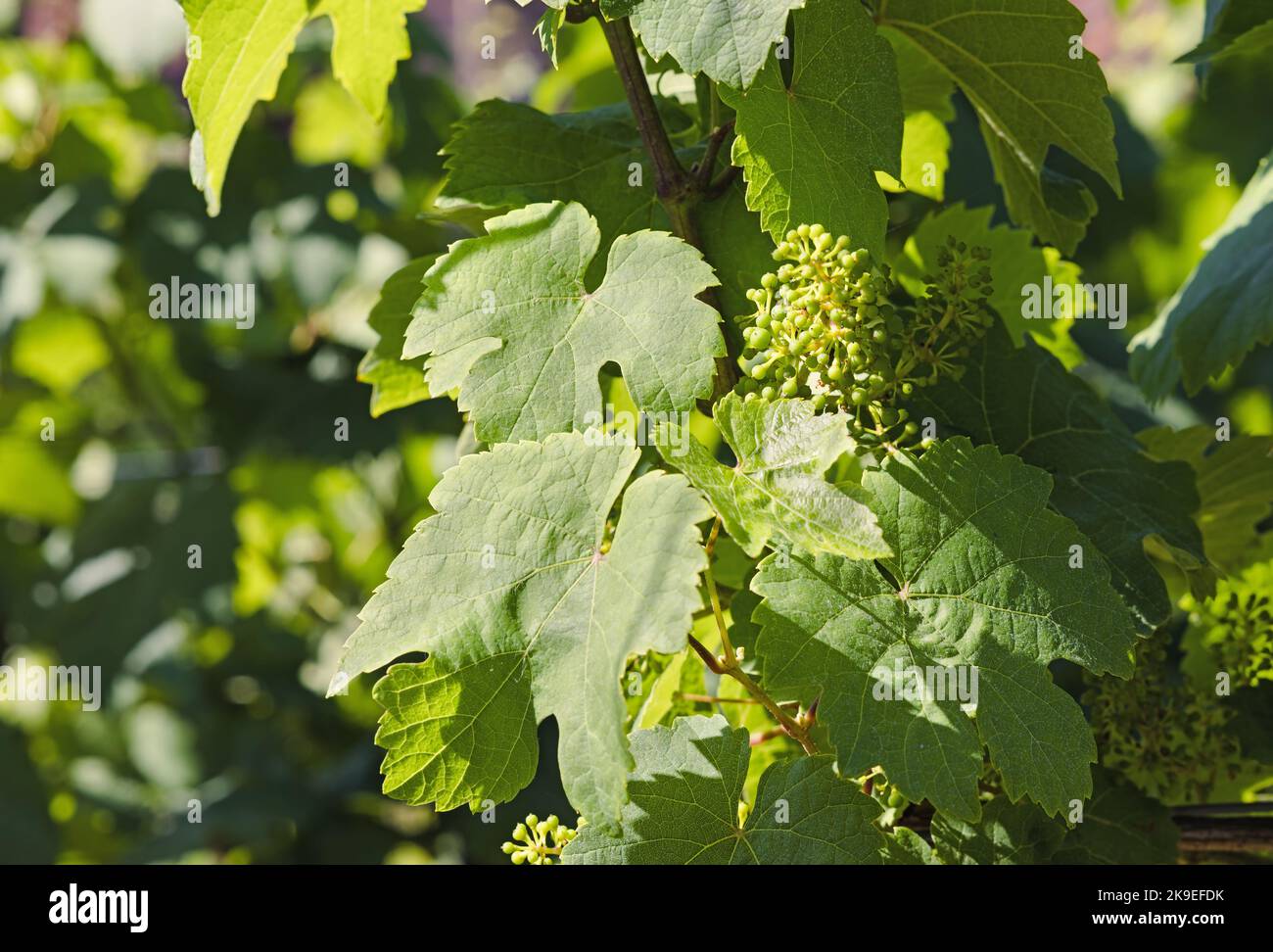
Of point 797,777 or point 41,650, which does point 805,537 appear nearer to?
point 797,777

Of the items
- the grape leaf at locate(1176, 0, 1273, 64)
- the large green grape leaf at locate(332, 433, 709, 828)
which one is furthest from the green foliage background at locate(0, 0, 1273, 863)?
the large green grape leaf at locate(332, 433, 709, 828)

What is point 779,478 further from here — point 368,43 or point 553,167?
point 368,43

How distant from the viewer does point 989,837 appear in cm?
72

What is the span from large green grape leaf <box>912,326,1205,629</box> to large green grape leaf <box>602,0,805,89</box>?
0.23 meters

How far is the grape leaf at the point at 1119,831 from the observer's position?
782 millimetres

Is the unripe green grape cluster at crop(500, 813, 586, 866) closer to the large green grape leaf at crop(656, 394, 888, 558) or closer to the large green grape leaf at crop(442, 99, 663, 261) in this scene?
the large green grape leaf at crop(656, 394, 888, 558)

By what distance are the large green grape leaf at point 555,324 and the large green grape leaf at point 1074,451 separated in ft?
0.56

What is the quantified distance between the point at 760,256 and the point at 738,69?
130mm

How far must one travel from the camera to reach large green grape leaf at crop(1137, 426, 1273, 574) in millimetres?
952

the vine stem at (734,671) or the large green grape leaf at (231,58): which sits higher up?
the large green grape leaf at (231,58)

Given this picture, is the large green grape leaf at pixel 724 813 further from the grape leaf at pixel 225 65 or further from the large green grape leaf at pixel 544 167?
the grape leaf at pixel 225 65

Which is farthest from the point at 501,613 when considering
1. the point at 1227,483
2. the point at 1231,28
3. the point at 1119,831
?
the point at 1231,28

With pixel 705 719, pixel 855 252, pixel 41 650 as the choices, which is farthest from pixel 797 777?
pixel 41 650

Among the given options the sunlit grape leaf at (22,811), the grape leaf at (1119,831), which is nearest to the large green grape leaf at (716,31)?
the grape leaf at (1119,831)
